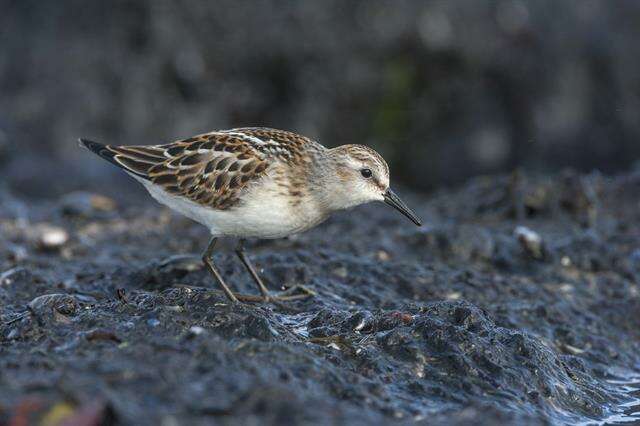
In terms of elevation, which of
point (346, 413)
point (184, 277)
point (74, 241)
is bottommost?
point (74, 241)

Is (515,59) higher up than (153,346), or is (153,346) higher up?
(515,59)

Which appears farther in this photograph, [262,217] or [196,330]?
[262,217]

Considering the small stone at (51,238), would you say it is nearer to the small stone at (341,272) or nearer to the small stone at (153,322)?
the small stone at (341,272)

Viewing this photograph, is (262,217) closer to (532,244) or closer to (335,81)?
(532,244)

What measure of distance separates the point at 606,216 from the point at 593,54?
454cm

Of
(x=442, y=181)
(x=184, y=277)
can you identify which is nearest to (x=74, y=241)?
(x=184, y=277)

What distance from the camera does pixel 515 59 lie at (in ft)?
44.2

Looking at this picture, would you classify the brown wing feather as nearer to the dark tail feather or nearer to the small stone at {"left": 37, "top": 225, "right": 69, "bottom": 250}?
the dark tail feather

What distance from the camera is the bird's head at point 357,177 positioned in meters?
6.68

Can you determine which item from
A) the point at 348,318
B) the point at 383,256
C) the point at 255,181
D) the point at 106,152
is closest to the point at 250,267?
the point at 255,181

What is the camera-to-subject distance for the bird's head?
6.68 meters

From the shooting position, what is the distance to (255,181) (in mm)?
6441

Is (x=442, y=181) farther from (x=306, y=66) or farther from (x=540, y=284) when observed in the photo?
(x=540, y=284)

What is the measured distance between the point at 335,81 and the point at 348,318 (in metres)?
7.60
